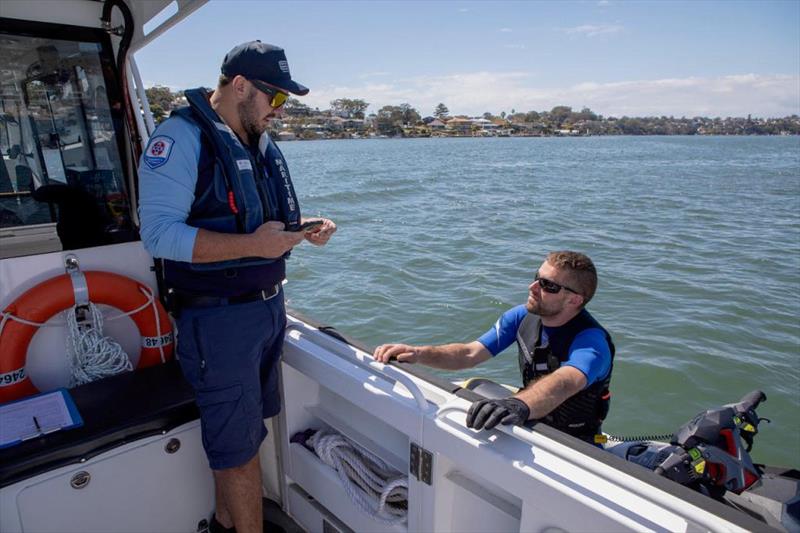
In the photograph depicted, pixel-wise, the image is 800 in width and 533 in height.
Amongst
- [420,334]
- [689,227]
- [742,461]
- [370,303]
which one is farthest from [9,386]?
[689,227]

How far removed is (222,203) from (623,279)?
282 inches

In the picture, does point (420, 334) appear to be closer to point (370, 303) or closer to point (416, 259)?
point (370, 303)

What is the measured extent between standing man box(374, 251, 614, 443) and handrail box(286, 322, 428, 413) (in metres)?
0.05

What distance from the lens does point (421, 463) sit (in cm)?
146

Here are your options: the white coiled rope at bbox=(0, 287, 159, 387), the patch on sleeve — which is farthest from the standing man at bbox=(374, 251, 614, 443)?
the white coiled rope at bbox=(0, 287, 159, 387)

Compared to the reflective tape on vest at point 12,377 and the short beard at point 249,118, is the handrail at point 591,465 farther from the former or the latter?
the reflective tape on vest at point 12,377

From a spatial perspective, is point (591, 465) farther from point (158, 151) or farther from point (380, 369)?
point (158, 151)

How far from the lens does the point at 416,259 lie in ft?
28.8

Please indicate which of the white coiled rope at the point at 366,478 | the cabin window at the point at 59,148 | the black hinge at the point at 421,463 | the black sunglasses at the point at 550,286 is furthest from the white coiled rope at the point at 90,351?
the black sunglasses at the point at 550,286

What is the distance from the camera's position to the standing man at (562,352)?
1692mm

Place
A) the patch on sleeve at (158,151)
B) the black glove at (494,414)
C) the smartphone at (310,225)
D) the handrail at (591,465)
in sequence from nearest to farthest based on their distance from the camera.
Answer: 1. the handrail at (591,465)
2. the black glove at (494,414)
3. the patch on sleeve at (158,151)
4. the smartphone at (310,225)

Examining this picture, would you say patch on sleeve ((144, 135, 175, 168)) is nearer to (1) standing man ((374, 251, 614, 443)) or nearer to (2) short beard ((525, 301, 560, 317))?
(1) standing man ((374, 251, 614, 443))

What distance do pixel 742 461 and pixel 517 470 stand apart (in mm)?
890

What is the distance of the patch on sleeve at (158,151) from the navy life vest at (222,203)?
89 mm
